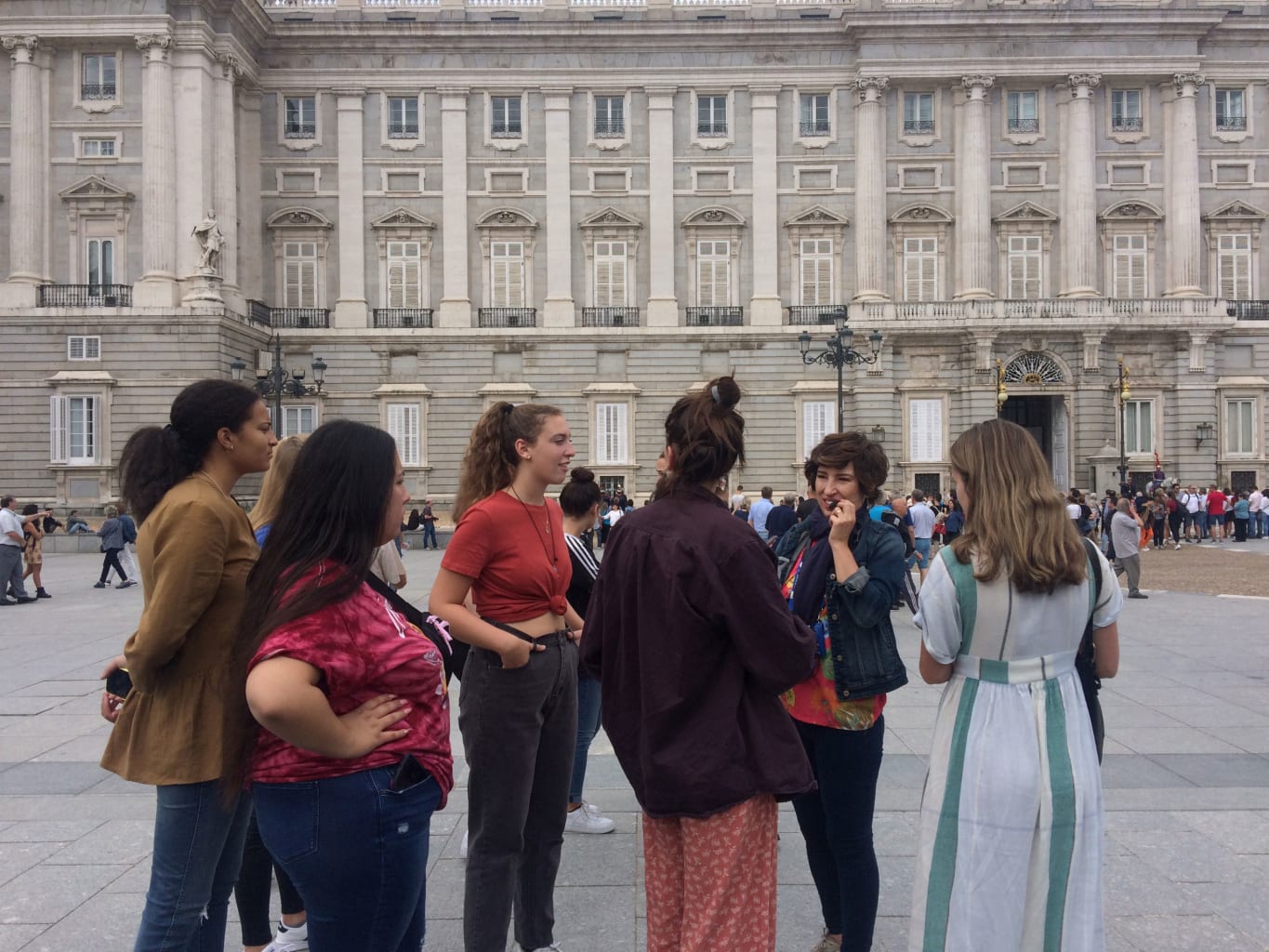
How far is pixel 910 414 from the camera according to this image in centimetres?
3384

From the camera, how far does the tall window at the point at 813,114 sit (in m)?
34.4

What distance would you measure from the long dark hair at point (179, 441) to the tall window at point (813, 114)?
111 feet

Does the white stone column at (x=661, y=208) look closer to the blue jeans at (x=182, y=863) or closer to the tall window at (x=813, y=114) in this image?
the tall window at (x=813, y=114)

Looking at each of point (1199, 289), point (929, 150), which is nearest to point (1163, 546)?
point (1199, 289)

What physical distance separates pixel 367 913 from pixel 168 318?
31.4 meters

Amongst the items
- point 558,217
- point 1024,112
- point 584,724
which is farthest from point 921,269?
point 584,724

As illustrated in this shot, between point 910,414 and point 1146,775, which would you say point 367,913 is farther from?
point 910,414

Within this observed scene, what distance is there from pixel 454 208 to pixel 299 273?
571 centimetres

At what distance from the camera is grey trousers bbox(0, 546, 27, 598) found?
14859 mm

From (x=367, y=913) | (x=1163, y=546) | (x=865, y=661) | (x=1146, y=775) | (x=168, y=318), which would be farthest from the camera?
(x=168, y=318)

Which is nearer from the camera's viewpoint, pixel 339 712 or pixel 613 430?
pixel 339 712

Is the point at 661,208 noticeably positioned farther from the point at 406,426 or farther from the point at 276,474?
the point at 276,474

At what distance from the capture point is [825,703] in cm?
367

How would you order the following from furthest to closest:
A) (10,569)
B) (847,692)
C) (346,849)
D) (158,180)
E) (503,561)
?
(158,180) < (10,569) < (503,561) < (847,692) < (346,849)
